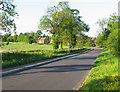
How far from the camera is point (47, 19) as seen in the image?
42.6 m

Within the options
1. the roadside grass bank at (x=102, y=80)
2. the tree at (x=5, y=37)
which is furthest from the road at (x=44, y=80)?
the tree at (x=5, y=37)

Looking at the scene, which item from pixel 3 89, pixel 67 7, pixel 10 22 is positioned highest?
pixel 67 7

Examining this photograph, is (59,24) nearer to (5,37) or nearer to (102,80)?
(5,37)

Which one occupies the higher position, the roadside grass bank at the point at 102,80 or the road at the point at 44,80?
the roadside grass bank at the point at 102,80

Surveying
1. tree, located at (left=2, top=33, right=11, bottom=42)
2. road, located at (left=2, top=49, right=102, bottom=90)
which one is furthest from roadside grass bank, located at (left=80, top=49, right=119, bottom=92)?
tree, located at (left=2, top=33, right=11, bottom=42)

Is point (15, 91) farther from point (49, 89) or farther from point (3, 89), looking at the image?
point (49, 89)

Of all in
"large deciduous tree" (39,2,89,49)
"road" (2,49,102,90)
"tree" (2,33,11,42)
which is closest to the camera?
"road" (2,49,102,90)

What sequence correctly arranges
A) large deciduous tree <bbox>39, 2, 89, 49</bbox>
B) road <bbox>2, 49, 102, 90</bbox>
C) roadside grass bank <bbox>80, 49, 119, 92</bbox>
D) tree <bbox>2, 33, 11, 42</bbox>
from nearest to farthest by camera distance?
roadside grass bank <bbox>80, 49, 119, 92</bbox> → road <bbox>2, 49, 102, 90</bbox> → tree <bbox>2, 33, 11, 42</bbox> → large deciduous tree <bbox>39, 2, 89, 49</bbox>

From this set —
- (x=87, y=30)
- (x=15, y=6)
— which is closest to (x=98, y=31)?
(x=87, y=30)

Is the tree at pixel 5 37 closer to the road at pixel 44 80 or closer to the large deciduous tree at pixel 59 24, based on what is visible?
the road at pixel 44 80

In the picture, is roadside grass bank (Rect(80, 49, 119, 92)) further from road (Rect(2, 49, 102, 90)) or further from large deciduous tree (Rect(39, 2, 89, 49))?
large deciduous tree (Rect(39, 2, 89, 49))

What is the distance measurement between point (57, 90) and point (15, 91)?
71.0 inches

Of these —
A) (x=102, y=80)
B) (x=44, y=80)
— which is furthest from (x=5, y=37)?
(x=102, y=80)

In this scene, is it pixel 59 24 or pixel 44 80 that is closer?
pixel 44 80
